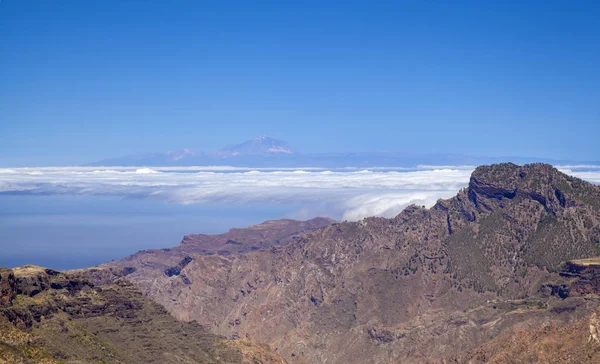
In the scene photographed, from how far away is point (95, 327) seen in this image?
166 m

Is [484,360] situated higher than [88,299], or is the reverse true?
[88,299]

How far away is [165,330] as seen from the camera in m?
182

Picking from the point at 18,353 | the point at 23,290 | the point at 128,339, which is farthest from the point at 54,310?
the point at 18,353

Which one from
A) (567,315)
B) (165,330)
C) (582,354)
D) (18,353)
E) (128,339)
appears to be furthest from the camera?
(567,315)

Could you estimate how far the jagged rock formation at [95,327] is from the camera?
476ft

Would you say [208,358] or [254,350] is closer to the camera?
[208,358]

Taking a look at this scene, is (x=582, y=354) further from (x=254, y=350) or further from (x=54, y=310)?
(x=54, y=310)

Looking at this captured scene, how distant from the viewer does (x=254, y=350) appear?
7446 inches

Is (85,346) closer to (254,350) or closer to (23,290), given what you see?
(23,290)

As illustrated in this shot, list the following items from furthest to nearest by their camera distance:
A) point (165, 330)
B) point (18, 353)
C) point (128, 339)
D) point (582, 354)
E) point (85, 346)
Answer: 1. point (165, 330)
2. point (128, 339)
3. point (85, 346)
4. point (582, 354)
5. point (18, 353)

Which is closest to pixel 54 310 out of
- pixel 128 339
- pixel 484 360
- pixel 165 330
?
pixel 128 339

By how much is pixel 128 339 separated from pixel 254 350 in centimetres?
3032

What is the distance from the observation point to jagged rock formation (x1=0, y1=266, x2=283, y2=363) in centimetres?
14512

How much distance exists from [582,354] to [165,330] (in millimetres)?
81910
